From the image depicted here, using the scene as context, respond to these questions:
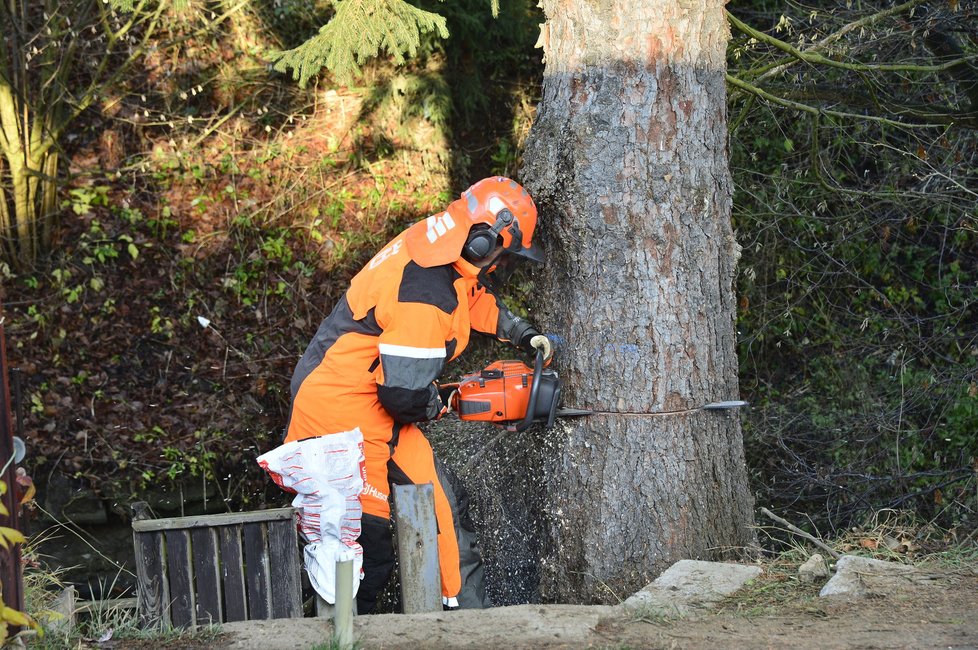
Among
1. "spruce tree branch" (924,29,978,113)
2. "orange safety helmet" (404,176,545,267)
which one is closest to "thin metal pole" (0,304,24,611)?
"orange safety helmet" (404,176,545,267)

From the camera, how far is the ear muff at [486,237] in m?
3.82

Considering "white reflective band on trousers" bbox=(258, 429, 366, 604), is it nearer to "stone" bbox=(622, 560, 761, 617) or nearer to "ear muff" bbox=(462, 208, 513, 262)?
"ear muff" bbox=(462, 208, 513, 262)

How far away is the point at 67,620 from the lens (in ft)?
10.6

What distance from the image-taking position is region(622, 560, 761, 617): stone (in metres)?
3.34

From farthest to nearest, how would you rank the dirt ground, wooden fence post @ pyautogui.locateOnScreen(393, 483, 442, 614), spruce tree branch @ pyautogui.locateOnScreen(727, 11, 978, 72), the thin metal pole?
spruce tree branch @ pyautogui.locateOnScreen(727, 11, 978, 72), wooden fence post @ pyautogui.locateOnScreen(393, 483, 442, 614), the dirt ground, the thin metal pole

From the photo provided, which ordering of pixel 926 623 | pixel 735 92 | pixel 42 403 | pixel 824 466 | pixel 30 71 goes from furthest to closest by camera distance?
pixel 30 71
pixel 42 403
pixel 824 466
pixel 735 92
pixel 926 623

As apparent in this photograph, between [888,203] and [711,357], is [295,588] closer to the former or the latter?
[711,357]

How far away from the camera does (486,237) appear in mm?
3857

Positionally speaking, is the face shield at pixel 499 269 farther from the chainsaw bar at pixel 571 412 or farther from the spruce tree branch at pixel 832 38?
the spruce tree branch at pixel 832 38

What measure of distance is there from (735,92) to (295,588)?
4.33 m

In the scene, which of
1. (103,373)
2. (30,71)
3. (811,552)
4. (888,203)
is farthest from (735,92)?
(30,71)

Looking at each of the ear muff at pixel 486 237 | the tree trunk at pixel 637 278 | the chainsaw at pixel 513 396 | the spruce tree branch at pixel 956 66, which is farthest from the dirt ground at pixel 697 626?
the spruce tree branch at pixel 956 66

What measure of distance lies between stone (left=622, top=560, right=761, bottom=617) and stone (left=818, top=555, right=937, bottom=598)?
1.04 feet

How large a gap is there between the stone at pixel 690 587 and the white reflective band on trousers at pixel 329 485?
4.12ft
